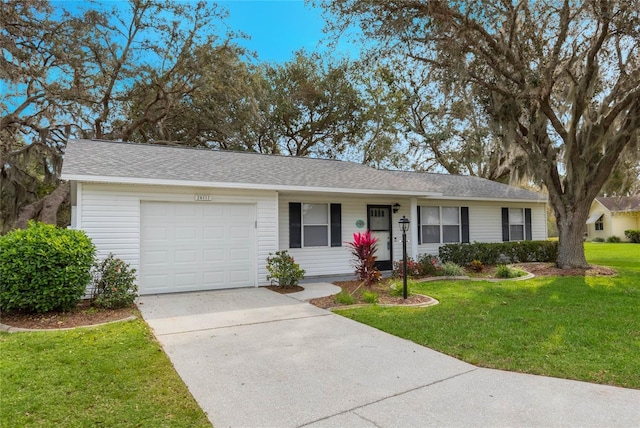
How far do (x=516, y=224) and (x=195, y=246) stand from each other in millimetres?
11931

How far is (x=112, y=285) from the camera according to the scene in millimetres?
6605

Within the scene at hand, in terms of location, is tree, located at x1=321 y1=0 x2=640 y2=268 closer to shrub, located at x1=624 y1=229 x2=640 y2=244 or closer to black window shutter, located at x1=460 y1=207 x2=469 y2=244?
black window shutter, located at x1=460 y1=207 x2=469 y2=244

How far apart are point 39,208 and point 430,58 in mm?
14204

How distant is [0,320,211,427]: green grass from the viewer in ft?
9.28

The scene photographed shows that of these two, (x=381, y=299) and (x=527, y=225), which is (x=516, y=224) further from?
(x=381, y=299)

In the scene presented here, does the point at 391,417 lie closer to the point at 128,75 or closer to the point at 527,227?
the point at 527,227

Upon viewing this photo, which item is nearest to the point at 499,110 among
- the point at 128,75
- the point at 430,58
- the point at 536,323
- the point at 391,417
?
the point at 430,58

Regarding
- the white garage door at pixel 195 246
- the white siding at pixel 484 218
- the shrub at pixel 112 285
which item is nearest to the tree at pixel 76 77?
the white garage door at pixel 195 246

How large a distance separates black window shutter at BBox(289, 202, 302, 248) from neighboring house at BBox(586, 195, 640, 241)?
2659 cm

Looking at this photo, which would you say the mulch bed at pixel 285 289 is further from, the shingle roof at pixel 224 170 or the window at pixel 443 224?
the window at pixel 443 224

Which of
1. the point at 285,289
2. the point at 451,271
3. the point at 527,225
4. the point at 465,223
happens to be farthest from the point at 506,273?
the point at 285,289

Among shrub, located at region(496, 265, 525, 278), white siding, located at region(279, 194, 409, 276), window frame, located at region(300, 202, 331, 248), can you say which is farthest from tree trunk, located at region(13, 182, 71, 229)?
shrub, located at region(496, 265, 525, 278)

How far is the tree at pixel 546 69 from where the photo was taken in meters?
9.21

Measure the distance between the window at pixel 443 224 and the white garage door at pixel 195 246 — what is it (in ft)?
20.0
